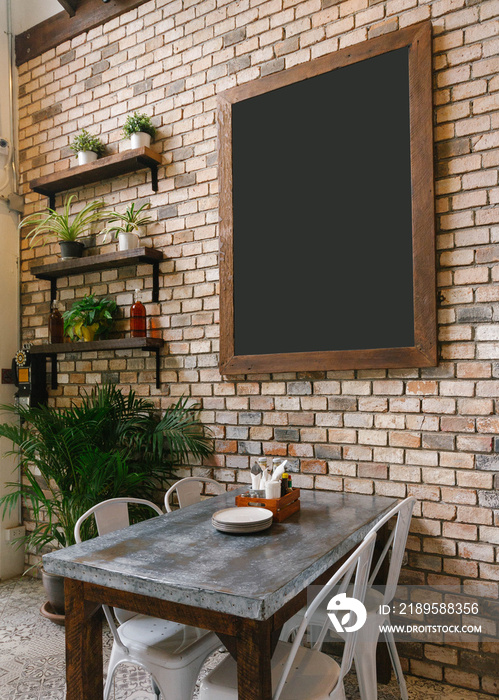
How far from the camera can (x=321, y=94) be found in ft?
8.84

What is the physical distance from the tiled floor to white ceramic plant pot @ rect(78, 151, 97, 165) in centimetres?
282

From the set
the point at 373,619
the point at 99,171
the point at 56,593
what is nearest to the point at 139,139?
the point at 99,171

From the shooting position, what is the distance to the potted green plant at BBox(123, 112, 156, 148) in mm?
3221

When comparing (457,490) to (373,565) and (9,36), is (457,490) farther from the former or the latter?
(9,36)

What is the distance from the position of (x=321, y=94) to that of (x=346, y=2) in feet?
1.50

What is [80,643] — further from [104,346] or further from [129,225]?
[129,225]

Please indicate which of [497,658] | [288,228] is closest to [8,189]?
[288,228]

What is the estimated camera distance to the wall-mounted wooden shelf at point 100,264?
3.16 meters

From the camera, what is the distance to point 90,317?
3328 mm

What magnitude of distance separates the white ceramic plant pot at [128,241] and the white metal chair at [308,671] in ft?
7.55

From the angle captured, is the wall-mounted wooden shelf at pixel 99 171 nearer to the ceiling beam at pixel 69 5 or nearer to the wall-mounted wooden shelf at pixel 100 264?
the wall-mounted wooden shelf at pixel 100 264

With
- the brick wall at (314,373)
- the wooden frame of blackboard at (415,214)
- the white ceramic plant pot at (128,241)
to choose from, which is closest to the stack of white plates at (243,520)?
the brick wall at (314,373)

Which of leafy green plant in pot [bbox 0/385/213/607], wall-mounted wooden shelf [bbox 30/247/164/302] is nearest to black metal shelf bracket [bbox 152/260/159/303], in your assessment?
wall-mounted wooden shelf [bbox 30/247/164/302]

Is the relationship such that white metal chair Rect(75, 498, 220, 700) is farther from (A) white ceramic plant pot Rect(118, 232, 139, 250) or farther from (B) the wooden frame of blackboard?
(A) white ceramic plant pot Rect(118, 232, 139, 250)
